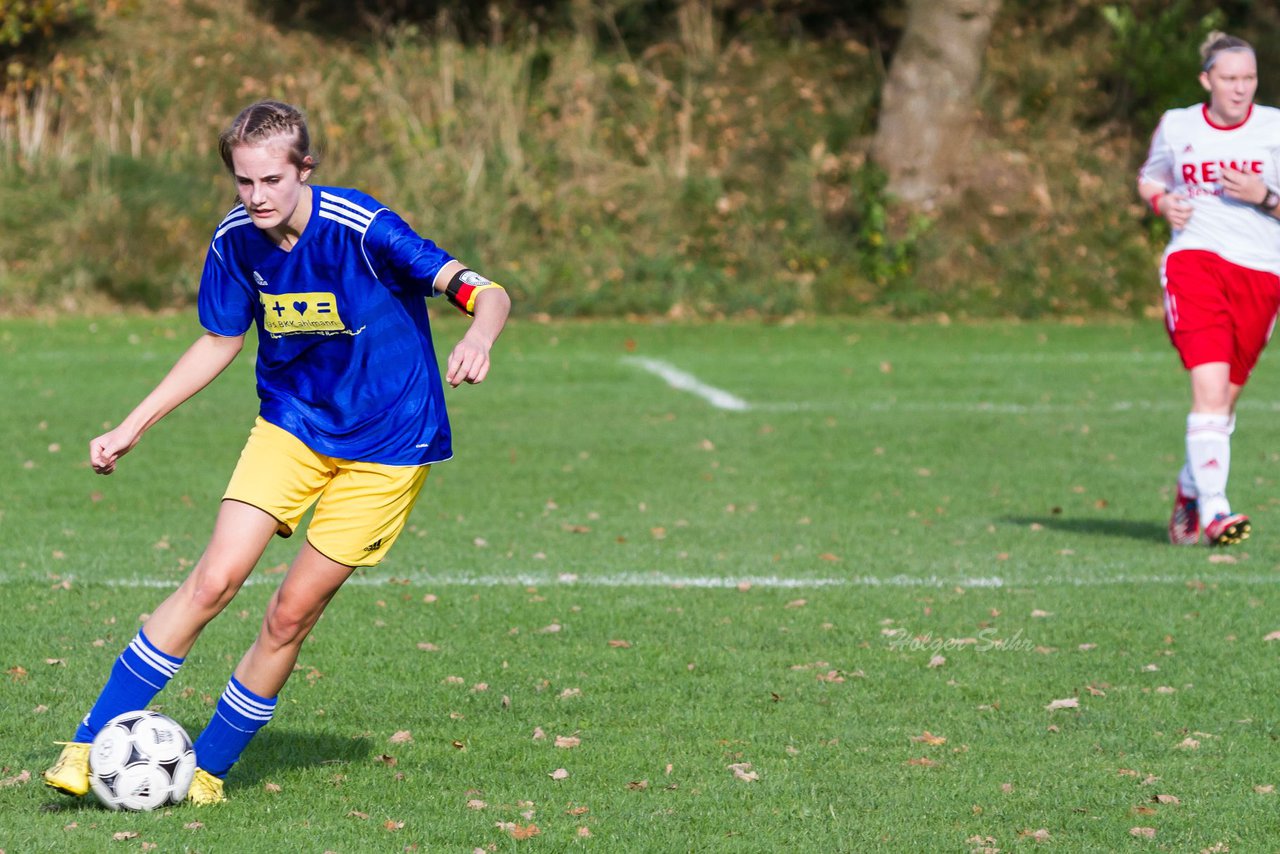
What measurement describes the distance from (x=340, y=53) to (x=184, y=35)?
2012 millimetres

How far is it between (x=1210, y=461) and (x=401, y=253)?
4929 millimetres

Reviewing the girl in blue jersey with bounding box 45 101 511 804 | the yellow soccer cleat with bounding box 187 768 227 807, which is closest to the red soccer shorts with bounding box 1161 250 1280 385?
the girl in blue jersey with bounding box 45 101 511 804

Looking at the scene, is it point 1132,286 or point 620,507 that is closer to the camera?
point 620,507

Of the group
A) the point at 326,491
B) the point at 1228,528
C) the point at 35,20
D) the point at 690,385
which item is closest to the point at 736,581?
the point at 1228,528

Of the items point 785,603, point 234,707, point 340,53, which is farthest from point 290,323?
point 340,53

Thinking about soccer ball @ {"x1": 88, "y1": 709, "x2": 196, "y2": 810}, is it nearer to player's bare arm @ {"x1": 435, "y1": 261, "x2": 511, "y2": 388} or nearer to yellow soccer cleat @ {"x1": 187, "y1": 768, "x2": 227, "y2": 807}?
yellow soccer cleat @ {"x1": 187, "y1": 768, "x2": 227, "y2": 807}

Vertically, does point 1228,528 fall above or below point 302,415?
below

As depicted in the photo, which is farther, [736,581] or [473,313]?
[736,581]

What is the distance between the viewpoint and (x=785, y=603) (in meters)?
7.00

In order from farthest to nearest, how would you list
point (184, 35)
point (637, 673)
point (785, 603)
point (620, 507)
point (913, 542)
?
point (184, 35), point (620, 507), point (913, 542), point (785, 603), point (637, 673)

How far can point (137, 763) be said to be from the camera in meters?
4.29

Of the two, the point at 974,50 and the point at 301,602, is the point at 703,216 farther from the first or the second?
the point at 301,602

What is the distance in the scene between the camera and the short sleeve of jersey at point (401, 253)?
171 inches

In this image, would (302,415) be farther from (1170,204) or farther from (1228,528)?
(1228,528)
